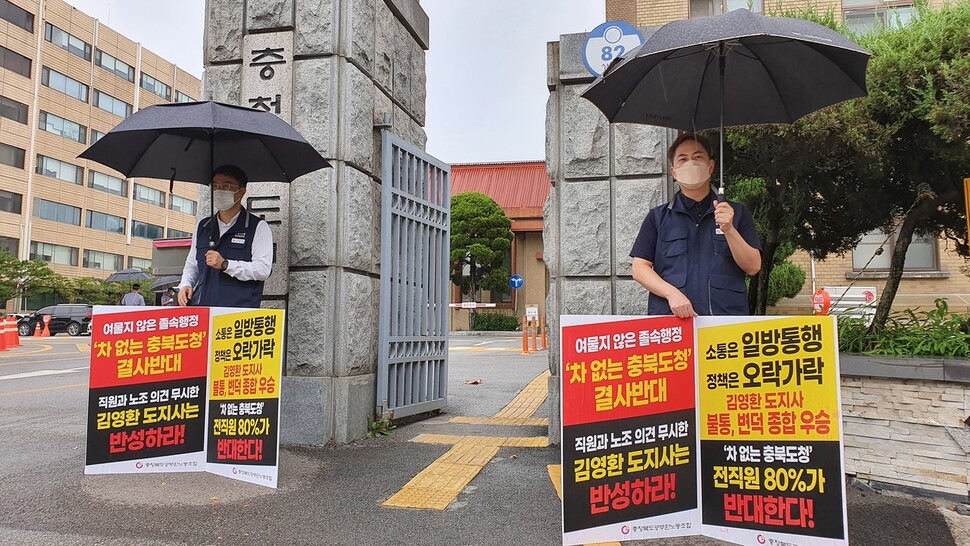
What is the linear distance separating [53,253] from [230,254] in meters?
47.9

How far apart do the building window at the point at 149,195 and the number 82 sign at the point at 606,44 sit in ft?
182

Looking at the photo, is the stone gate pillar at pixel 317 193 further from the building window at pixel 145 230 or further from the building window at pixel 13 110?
the building window at pixel 145 230

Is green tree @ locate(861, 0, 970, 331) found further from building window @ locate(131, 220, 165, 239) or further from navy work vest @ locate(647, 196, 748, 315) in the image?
building window @ locate(131, 220, 165, 239)

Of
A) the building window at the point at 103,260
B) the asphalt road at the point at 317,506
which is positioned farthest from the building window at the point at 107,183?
the asphalt road at the point at 317,506

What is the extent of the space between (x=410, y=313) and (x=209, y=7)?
129 inches

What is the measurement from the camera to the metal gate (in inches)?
236

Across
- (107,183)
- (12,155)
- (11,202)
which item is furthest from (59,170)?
(11,202)

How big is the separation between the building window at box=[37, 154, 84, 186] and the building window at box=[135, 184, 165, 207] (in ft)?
19.5

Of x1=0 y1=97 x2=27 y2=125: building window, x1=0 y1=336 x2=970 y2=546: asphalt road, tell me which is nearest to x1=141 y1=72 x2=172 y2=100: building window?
x1=0 y1=97 x2=27 y2=125: building window

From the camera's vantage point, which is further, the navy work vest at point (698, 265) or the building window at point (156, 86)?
the building window at point (156, 86)

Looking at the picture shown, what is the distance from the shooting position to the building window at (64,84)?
4398cm

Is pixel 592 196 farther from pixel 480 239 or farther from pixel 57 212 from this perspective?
pixel 57 212

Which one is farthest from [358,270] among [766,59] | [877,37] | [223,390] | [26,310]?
[26,310]

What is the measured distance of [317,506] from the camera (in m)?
3.91
